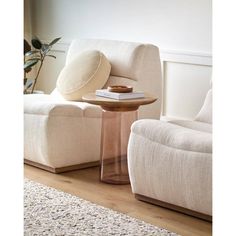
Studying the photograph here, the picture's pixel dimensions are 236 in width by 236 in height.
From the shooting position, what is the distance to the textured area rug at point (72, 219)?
259cm

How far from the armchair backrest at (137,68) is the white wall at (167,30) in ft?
1.07

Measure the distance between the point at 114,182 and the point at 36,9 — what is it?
3.03 metres

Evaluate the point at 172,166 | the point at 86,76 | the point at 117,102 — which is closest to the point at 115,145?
the point at 117,102

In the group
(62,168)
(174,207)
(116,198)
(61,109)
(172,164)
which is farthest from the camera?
(62,168)

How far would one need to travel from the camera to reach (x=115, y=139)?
11.6 feet

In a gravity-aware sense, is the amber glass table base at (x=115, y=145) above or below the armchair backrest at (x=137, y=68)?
below

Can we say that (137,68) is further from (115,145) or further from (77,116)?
(115,145)

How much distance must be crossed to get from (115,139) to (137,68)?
2.33 feet

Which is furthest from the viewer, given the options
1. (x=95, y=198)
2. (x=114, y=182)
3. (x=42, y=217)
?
(x=114, y=182)

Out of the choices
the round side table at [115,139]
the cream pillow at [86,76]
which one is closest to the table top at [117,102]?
the round side table at [115,139]

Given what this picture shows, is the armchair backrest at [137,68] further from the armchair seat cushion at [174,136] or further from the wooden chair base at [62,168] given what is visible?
the armchair seat cushion at [174,136]
